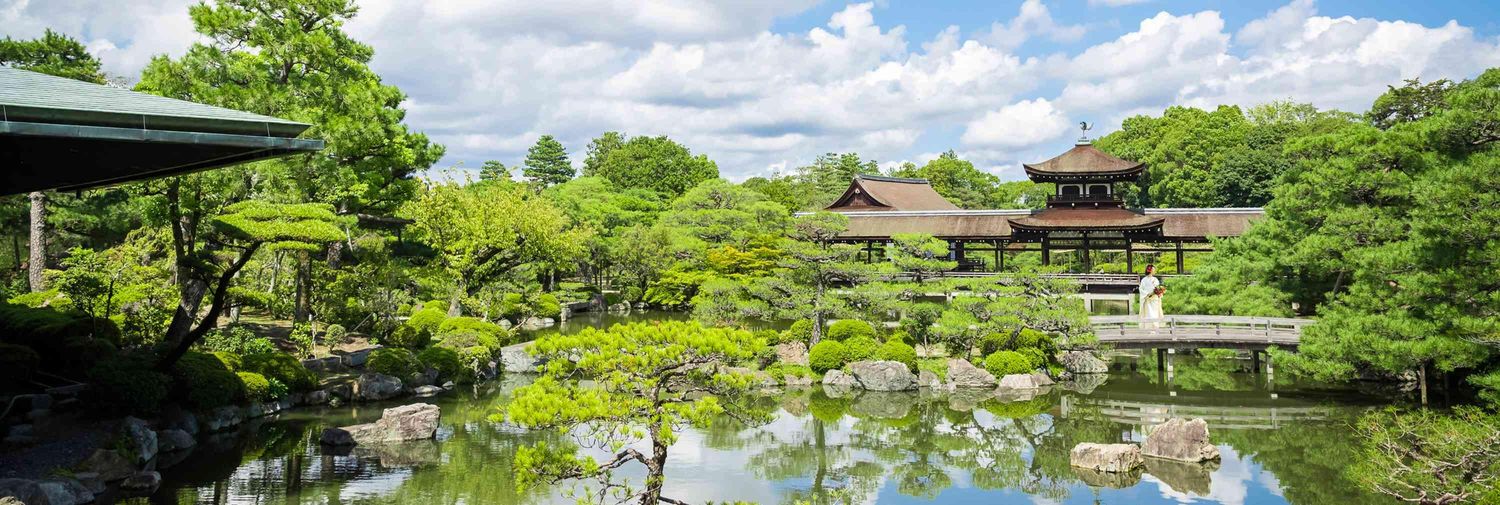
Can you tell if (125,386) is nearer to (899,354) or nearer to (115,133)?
(115,133)

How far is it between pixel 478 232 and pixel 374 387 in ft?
20.2

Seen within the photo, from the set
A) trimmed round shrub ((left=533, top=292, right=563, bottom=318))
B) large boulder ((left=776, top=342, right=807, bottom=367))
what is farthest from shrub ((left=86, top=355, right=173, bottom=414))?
trimmed round shrub ((left=533, top=292, right=563, bottom=318))

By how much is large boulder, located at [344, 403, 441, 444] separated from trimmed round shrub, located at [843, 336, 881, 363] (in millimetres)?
8615

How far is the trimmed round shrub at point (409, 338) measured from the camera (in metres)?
20.1

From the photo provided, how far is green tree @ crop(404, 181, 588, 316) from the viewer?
2252 cm

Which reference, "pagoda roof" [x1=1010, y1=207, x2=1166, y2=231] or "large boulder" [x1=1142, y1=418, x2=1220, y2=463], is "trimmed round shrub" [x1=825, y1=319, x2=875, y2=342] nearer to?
"large boulder" [x1=1142, y1=418, x2=1220, y2=463]

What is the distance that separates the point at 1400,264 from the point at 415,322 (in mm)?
17703

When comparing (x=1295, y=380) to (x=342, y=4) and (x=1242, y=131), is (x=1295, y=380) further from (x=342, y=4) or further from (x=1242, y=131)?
(x=1242, y=131)

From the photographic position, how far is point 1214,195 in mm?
44719

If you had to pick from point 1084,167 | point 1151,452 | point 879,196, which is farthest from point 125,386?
point 879,196

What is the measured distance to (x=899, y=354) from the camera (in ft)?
64.0

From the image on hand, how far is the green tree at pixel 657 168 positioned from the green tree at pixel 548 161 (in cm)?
866

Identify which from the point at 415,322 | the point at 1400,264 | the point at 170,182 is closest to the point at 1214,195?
the point at 1400,264

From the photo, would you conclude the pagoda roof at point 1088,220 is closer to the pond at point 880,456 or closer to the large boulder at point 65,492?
the pond at point 880,456
